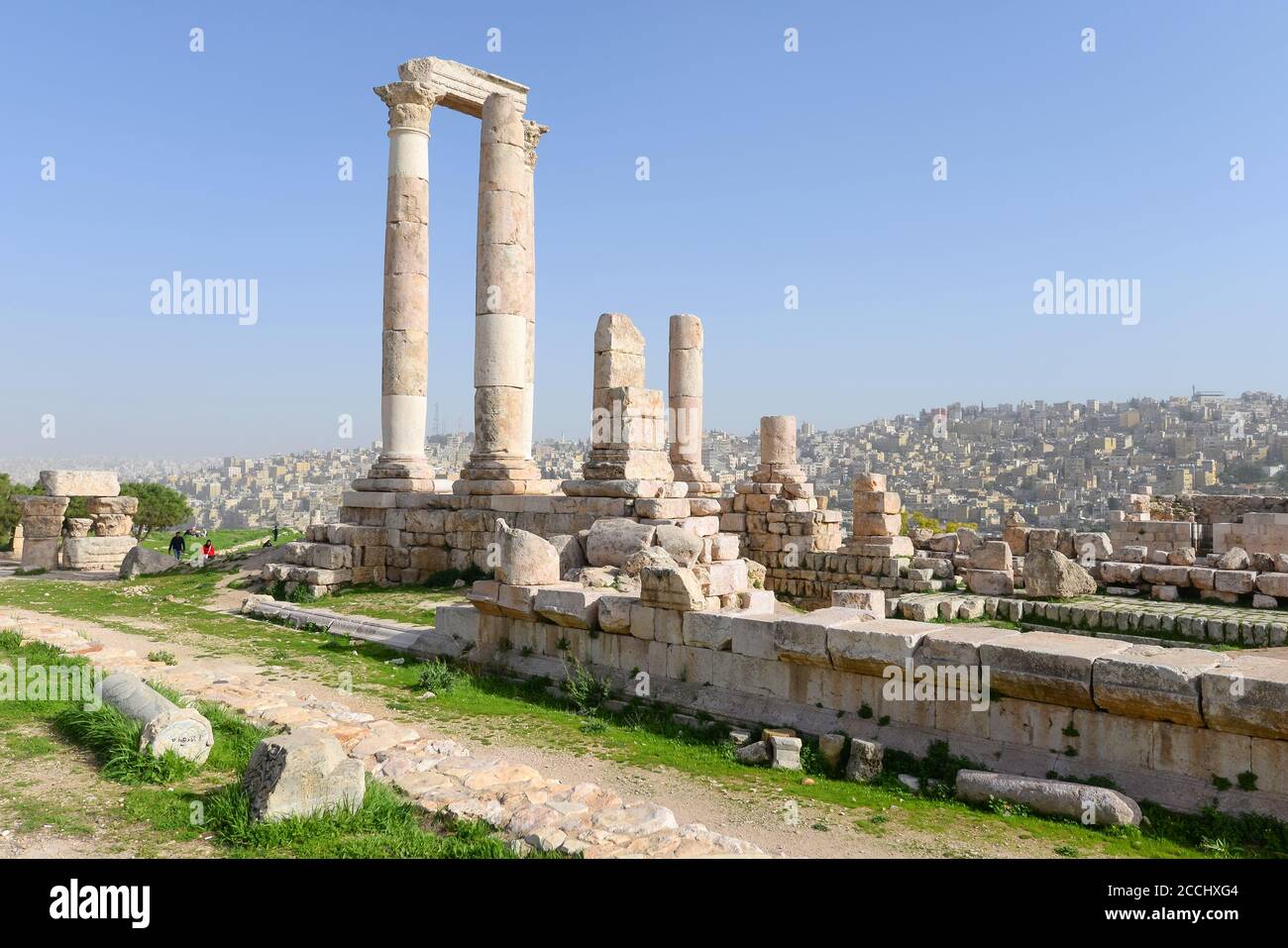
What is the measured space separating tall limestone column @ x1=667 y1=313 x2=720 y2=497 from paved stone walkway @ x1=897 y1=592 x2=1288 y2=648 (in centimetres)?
779

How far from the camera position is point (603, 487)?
14750mm

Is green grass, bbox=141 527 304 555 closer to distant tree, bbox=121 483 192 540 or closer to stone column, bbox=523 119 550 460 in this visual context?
distant tree, bbox=121 483 192 540

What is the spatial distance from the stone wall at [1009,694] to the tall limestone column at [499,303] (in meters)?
9.10

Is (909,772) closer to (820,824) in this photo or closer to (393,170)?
(820,824)

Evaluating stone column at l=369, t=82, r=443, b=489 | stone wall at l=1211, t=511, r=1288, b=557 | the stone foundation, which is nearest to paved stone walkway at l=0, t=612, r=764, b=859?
the stone foundation

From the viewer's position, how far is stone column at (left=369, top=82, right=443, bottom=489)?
60.1 feet

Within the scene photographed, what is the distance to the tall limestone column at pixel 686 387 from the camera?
2238 cm

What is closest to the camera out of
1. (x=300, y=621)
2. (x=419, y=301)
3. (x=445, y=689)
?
(x=445, y=689)

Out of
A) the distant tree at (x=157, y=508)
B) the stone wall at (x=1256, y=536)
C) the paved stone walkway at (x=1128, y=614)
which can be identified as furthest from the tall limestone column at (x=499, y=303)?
the distant tree at (x=157, y=508)

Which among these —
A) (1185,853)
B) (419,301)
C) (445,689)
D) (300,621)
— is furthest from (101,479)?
(1185,853)

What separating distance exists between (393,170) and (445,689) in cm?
1321

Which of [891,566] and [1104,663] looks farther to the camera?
[891,566]

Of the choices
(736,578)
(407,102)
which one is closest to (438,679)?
(736,578)

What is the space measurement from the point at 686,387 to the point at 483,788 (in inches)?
689
